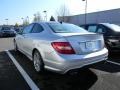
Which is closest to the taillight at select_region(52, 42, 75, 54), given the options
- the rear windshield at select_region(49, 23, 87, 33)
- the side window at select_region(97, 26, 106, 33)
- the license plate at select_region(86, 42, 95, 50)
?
the license plate at select_region(86, 42, 95, 50)

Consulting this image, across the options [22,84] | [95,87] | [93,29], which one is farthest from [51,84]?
[93,29]

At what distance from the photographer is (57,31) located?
20.1ft

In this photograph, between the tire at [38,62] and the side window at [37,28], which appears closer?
the tire at [38,62]

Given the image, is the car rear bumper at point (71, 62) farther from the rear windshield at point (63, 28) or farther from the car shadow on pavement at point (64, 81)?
the rear windshield at point (63, 28)

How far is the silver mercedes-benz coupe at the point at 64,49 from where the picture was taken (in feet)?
17.1

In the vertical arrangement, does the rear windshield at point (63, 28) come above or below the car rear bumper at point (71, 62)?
above

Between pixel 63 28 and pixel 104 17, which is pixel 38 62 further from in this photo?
pixel 104 17

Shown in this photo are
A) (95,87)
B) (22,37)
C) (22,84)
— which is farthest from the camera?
(22,37)

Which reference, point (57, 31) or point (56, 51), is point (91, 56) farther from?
point (57, 31)

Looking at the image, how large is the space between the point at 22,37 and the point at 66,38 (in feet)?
11.2

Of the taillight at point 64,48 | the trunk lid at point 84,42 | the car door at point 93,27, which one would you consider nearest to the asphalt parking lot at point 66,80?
the trunk lid at point 84,42

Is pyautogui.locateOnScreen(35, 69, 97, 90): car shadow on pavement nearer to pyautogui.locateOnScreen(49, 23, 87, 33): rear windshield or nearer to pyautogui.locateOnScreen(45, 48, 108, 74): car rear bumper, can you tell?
pyautogui.locateOnScreen(45, 48, 108, 74): car rear bumper

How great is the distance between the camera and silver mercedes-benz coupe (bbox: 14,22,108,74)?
521 cm

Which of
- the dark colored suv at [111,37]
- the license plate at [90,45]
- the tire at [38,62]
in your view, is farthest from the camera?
the dark colored suv at [111,37]
